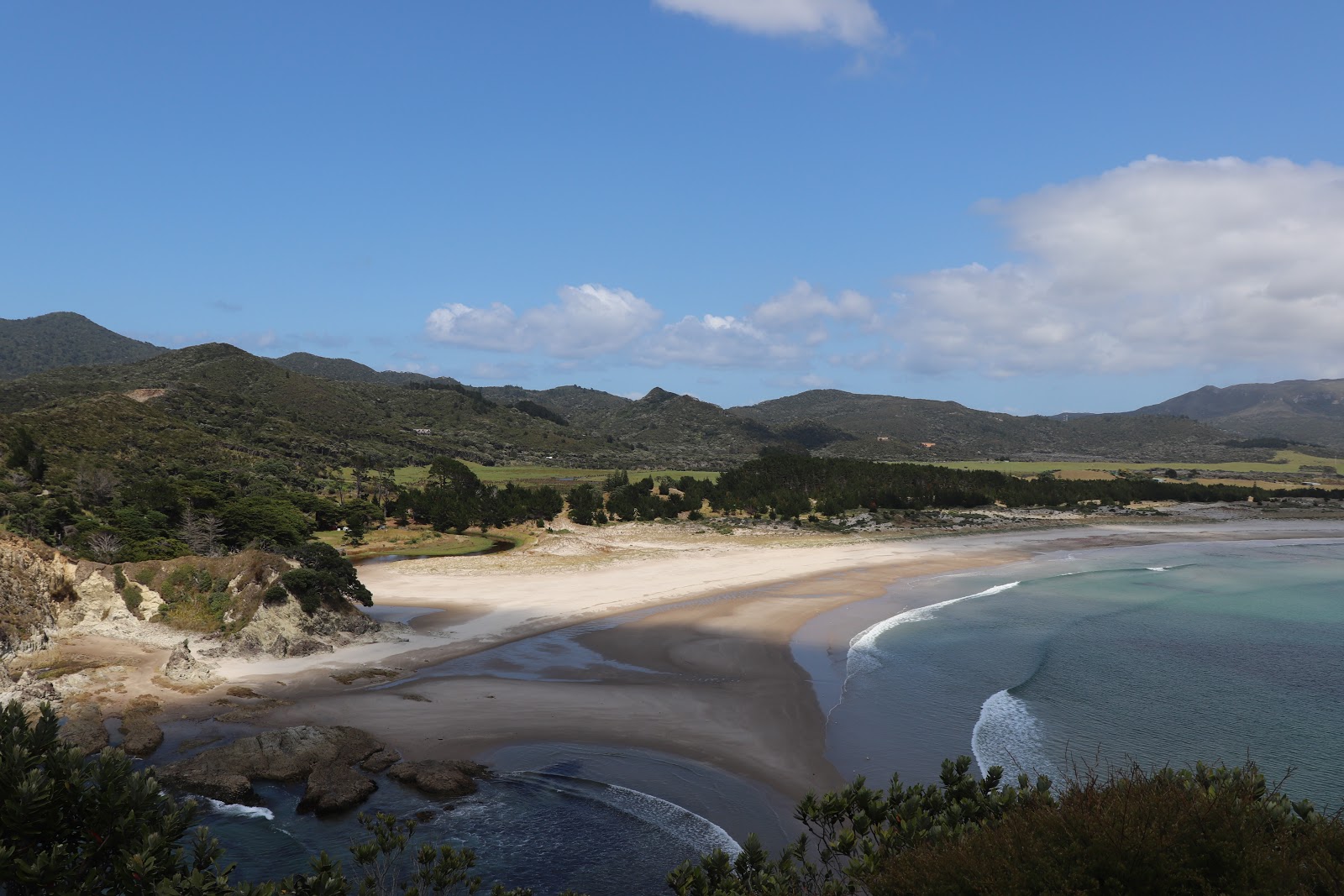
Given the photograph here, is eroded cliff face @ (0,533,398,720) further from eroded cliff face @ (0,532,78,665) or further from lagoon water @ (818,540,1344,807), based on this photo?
lagoon water @ (818,540,1344,807)

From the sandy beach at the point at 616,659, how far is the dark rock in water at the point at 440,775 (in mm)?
999

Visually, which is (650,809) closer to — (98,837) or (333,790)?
(333,790)

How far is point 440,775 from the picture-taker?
54.0 feet

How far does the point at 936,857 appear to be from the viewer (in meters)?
8.72

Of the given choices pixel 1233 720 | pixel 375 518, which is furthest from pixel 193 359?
pixel 1233 720

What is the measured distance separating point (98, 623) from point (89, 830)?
2285cm

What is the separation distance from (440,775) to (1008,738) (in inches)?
557

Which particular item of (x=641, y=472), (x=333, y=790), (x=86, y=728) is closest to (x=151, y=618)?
(x=86, y=728)

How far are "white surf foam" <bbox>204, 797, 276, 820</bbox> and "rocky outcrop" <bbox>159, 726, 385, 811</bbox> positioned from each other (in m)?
0.13

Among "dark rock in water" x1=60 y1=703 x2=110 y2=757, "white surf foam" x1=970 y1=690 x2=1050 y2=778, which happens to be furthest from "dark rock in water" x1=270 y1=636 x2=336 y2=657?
"white surf foam" x1=970 y1=690 x2=1050 y2=778

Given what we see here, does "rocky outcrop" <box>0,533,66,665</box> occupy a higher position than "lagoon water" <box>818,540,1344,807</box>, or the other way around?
"rocky outcrop" <box>0,533,66,665</box>

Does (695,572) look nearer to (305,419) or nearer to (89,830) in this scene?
(89,830)

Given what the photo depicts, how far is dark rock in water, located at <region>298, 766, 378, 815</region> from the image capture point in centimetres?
1538

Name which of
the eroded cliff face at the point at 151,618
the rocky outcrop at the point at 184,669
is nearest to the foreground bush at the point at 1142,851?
the rocky outcrop at the point at 184,669
